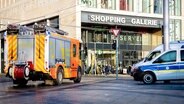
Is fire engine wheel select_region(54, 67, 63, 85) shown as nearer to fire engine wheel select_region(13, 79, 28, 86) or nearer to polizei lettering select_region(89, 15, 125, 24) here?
fire engine wheel select_region(13, 79, 28, 86)

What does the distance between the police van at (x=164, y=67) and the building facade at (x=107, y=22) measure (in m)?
28.7

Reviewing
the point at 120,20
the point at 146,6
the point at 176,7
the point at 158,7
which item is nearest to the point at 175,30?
the point at 176,7

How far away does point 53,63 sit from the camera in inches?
850

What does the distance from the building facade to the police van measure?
28665 millimetres

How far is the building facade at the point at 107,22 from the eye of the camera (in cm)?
5175

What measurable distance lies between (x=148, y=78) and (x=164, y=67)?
1.07 m

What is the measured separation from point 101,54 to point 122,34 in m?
4.21

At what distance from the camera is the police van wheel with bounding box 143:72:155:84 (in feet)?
72.5

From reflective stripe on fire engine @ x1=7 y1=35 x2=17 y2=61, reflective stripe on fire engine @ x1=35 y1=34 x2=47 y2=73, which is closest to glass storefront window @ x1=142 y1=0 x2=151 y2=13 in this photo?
reflective stripe on fire engine @ x1=7 y1=35 x2=17 y2=61

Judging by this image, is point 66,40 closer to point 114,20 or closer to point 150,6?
point 114,20

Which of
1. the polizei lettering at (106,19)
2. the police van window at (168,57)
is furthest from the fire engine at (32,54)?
the polizei lettering at (106,19)

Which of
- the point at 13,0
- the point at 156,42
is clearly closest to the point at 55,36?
the point at 156,42

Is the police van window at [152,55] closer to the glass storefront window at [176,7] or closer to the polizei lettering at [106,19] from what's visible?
the polizei lettering at [106,19]

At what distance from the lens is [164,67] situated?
21.7 m
